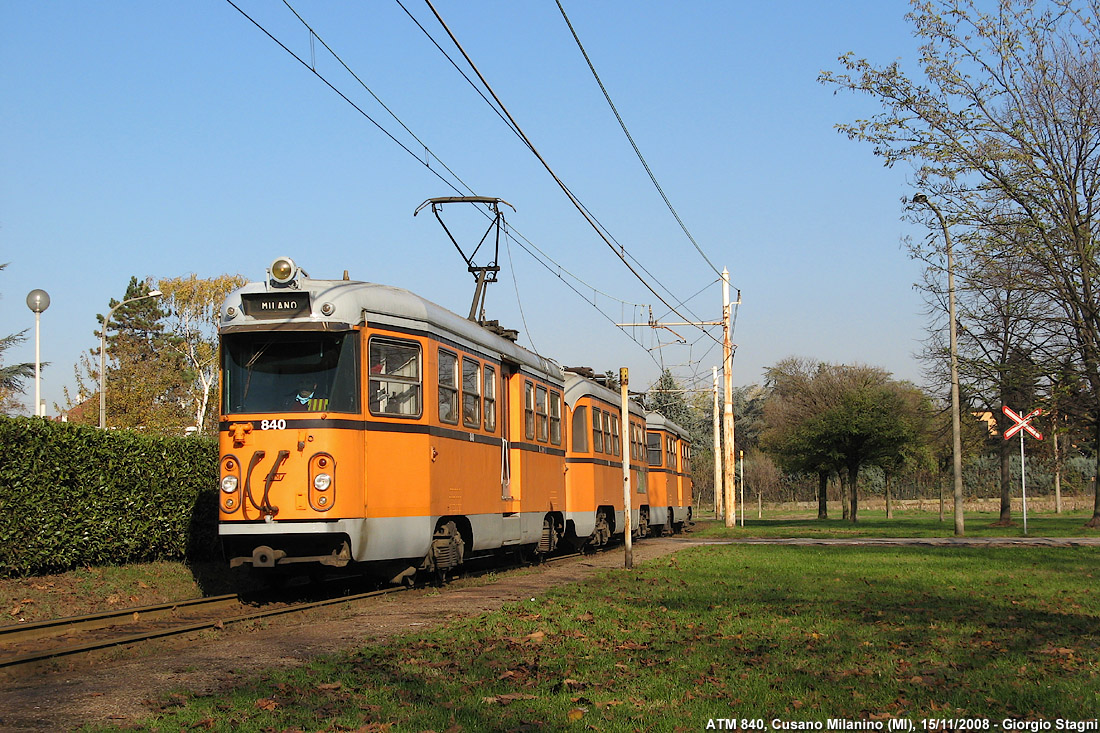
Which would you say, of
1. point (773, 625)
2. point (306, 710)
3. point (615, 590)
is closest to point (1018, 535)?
point (615, 590)

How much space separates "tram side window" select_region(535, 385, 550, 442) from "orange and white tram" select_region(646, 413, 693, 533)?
1020 cm

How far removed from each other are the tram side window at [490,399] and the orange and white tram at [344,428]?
67 centimetres

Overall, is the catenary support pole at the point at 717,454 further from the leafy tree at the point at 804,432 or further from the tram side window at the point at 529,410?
the tram side window at the point at 529,410

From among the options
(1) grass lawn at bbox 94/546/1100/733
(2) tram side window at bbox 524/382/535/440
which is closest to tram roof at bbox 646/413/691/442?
(2) tram side window at bbox 524/382/535/440

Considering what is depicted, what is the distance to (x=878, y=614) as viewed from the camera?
10.7m

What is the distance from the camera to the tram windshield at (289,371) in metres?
11.9

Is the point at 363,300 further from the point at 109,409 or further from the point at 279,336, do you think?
the point at 109,409

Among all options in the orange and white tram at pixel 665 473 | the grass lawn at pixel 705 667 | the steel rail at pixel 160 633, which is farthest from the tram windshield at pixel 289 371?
the orange and white tram at pixel 665 473

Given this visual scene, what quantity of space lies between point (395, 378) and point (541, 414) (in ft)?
20.3

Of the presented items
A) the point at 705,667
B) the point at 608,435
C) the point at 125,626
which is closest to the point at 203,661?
the point at 125,626

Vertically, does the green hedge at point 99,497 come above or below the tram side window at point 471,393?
below

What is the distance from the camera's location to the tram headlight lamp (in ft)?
39.4

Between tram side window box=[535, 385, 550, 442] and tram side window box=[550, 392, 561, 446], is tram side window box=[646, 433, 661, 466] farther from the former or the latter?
tram side window box=[535, 385, 550, 442]

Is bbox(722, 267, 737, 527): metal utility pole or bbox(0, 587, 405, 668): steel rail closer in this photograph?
bbox(0, 587, 405, 668): steel rail
